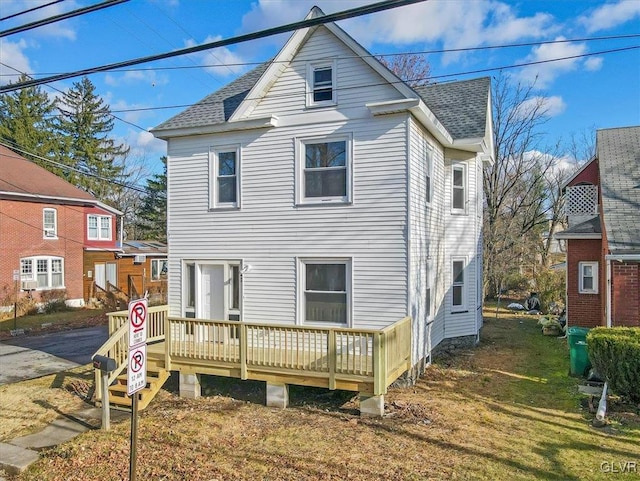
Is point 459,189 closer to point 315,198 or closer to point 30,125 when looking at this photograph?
point 315,198

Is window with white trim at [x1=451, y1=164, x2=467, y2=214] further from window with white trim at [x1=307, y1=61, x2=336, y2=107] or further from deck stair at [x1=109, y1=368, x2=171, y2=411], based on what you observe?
deck stair at [x1=109, y1=368, x2=171, y2=411]

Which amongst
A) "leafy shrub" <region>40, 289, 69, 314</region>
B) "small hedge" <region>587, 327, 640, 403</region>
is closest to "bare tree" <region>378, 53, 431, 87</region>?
"small hedge" <region>587, 327, 640, 403</region>

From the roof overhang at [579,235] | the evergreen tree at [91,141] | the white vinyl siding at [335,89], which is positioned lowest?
the roof overhang at [579,235]

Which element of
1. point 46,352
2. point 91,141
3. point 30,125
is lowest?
point 46,352

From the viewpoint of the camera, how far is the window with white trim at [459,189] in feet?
43.4

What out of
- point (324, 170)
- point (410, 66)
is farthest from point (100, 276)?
point (410, 66)

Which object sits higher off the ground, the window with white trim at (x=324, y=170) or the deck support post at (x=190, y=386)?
the window with white trim at (x=324, y=170)

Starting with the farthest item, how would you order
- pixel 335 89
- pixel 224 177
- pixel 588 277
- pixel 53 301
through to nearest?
pixel 53 301 < pixel 588 277 < pixel 224 177 < pixel 335 89

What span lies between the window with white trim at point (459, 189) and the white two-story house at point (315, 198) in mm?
1003

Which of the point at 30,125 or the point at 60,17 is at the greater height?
the point at 30,125

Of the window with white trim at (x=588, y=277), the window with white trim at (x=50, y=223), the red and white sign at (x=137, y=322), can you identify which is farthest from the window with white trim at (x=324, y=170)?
the window with white trim at (x=50, y=223)

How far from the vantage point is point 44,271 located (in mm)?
24047

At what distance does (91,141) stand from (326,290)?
150 feet

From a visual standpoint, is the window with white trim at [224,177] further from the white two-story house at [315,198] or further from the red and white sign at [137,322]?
the red and white sign at [137,322]
